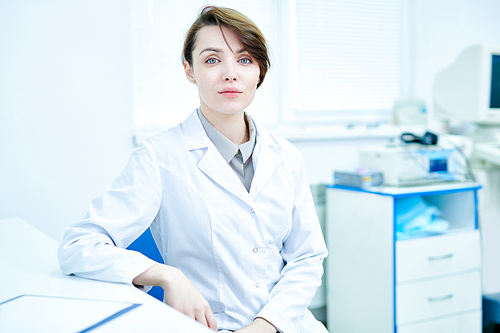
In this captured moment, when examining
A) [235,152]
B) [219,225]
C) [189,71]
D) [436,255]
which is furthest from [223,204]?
[436,255]

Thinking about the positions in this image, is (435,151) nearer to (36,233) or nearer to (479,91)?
(479,91)

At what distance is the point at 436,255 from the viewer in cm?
171

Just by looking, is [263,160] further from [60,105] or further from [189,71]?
[60,105]

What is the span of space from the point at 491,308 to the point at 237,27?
1.83 m

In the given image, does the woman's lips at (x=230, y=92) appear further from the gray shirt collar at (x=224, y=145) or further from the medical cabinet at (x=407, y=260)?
the medical cabinet at (x=407, y=260)

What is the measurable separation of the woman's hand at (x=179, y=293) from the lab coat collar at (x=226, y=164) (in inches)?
11.8

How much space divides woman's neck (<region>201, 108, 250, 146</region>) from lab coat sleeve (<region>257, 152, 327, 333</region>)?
198mm

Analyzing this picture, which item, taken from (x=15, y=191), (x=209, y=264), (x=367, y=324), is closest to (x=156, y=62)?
(x=15, y=191)

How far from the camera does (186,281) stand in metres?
0.77

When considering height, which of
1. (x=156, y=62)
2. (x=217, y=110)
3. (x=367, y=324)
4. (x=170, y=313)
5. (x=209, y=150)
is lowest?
(x=367, y=324)

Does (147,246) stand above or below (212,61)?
below

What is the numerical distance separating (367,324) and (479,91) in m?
1.20

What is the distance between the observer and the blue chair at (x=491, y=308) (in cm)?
192

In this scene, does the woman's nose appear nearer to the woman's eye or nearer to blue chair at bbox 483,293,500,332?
the woman's eye
